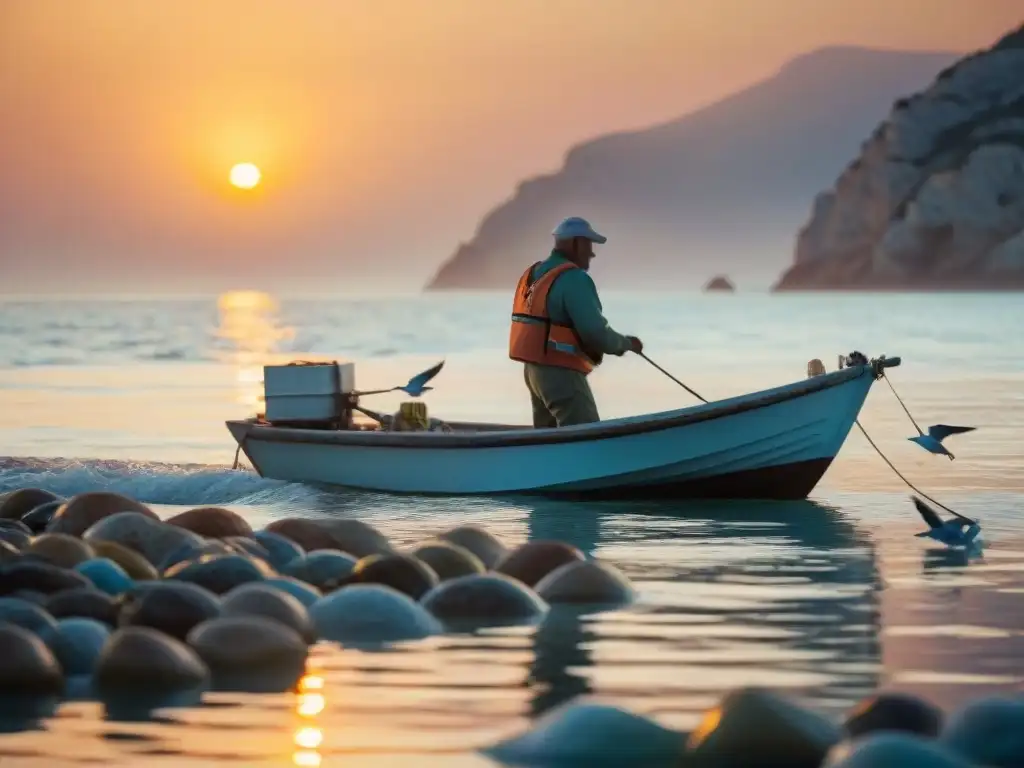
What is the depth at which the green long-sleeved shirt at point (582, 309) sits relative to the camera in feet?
46.9

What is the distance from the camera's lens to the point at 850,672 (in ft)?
27.0

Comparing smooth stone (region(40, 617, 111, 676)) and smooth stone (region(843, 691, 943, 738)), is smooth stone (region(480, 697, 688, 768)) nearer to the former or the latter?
smooth stone (region(843, 691, 943, 738))

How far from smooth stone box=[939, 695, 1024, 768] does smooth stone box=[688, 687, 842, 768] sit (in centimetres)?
42

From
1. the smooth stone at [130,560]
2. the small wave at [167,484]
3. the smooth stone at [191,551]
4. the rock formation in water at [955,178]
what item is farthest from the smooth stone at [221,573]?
the rock formation in water at [955,178]

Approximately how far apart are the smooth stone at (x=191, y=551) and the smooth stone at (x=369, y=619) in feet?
3.73

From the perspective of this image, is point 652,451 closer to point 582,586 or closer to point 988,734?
point 582,586

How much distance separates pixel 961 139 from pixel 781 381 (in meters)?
137

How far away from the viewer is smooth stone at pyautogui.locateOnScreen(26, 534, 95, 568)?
9961 mm

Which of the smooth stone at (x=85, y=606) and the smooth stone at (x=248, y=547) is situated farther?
the smooth stone at (x=248, y=547)

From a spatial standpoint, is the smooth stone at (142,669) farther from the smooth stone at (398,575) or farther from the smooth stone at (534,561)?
the smooth stone at (534,561)

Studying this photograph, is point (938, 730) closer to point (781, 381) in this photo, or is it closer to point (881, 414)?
point (881, 414)

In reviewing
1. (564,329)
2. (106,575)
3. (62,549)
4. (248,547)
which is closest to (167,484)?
(564,329)

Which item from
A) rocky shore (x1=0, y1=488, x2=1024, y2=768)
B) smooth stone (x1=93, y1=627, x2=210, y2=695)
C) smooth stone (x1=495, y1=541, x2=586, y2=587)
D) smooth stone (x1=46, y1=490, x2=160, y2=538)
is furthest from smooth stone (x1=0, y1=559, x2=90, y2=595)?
smooth stone (x1=495, y1=541, x2=586, y2=587)

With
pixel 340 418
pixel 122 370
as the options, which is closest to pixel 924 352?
pixel 122 370
